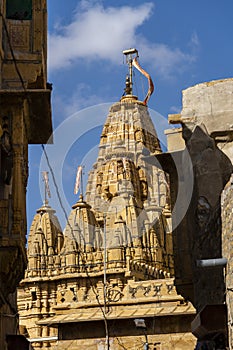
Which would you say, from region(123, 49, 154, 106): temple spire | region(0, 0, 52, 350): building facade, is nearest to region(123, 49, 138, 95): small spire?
region(123, 49, 154, 106): temple spire

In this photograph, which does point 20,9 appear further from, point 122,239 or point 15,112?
point 122,239

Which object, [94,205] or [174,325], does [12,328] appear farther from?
[94,205]

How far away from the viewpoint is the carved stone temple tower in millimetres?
25500

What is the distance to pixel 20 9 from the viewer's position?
12484 millimetres

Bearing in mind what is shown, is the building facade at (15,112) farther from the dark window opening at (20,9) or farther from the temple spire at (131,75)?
the temple spire at (131,75)

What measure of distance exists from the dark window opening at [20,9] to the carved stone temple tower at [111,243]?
1123cm

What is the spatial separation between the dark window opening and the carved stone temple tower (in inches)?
442

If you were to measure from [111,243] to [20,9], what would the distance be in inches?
1055

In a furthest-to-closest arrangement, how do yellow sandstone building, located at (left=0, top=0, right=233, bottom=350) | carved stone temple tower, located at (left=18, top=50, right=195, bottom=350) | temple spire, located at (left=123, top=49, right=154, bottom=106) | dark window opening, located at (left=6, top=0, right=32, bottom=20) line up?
temple spire, located at (left=123, top=49, right=154, bottom=106), carved stone temple tower, located at (left=18, top=50, right=195, bottom=350), dark window opening, located at (left=6, top=0, right=32, bottom=20), yellow sandstone building, located at (left=0, top=0, right=233, bottom=350)

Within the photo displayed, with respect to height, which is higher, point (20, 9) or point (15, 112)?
point (20, 9)

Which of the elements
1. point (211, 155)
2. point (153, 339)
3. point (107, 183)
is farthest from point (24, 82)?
point (107, 183)

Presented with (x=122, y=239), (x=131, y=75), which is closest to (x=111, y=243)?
(x=122, y=239)

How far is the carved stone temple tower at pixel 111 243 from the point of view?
25500 millimetres

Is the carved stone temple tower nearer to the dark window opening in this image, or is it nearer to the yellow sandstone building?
the yellow sandstone building
